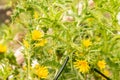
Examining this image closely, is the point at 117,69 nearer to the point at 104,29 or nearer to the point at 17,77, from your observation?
the point at 104,29

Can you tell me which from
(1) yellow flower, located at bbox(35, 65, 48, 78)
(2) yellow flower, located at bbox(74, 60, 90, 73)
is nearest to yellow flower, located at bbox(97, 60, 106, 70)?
(2) yellow flower, located at bbox(74, 60, 90, 73)

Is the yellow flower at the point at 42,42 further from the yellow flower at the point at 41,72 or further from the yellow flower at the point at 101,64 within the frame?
the yellow flower at the point at 101,64

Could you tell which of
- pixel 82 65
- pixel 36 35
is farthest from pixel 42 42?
pixel 82 65

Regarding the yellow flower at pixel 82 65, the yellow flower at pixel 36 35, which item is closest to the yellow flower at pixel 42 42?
the yellow flower at pixel 36 35

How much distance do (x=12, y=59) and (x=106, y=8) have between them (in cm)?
34

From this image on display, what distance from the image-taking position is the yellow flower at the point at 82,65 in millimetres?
1129

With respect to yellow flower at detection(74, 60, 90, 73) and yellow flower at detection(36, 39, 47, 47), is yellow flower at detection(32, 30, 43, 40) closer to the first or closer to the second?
yellow flower at detection(36, 39, 47, 47)

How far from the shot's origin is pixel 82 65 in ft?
3.70

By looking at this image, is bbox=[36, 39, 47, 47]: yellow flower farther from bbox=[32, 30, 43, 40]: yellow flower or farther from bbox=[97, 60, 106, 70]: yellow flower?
bbox=[97, 60, 106, 70]: yellow flower

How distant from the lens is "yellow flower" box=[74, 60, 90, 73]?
1129 mm

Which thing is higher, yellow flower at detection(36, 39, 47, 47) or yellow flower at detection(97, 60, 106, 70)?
yellow flower at detection(36, 39, 47, 47)

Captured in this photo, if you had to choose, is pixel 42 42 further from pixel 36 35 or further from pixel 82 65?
pixel 82 65

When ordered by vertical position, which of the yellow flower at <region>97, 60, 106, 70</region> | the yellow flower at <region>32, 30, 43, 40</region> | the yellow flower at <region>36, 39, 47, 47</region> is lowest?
the yellow flower at <region>97, 60, 106, 70</region>

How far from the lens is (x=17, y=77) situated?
121cm
